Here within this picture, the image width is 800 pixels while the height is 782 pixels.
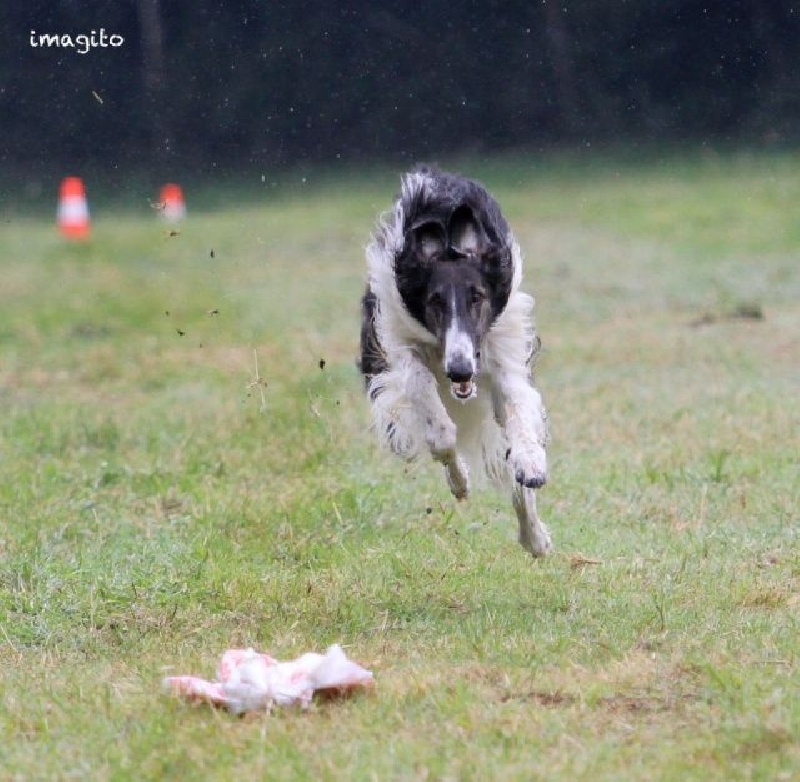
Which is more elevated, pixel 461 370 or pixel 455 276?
pixel 455 276

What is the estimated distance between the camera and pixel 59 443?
28.8ft

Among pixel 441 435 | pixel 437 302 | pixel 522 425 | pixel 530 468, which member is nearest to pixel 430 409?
pixel 441 435

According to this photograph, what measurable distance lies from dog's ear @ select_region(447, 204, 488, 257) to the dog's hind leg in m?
0.97

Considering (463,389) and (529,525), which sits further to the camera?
(529,525)

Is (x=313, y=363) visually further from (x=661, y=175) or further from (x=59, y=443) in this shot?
(x=661, y=175)

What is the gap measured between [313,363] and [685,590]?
5.74m

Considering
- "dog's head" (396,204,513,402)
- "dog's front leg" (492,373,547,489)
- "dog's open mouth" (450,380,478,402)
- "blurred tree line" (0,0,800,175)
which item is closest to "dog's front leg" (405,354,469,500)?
"dog's head" (396,204,513,402)

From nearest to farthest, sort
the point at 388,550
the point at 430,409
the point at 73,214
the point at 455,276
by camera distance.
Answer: the point at 455,276 < the point at 430,409 < the point at 388,550 < the point at 73,214

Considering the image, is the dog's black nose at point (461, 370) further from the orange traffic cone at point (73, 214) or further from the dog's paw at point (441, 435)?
the orange traffic cone at point (73, 214)

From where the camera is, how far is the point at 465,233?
6023 millimetres

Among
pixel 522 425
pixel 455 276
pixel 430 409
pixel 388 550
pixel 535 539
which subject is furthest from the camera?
pixel 388 550

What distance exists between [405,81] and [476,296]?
21.5 metres

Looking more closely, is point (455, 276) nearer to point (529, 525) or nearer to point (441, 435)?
point (441, 435)

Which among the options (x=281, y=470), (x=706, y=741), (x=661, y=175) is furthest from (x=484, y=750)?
(x=661, y=175)
